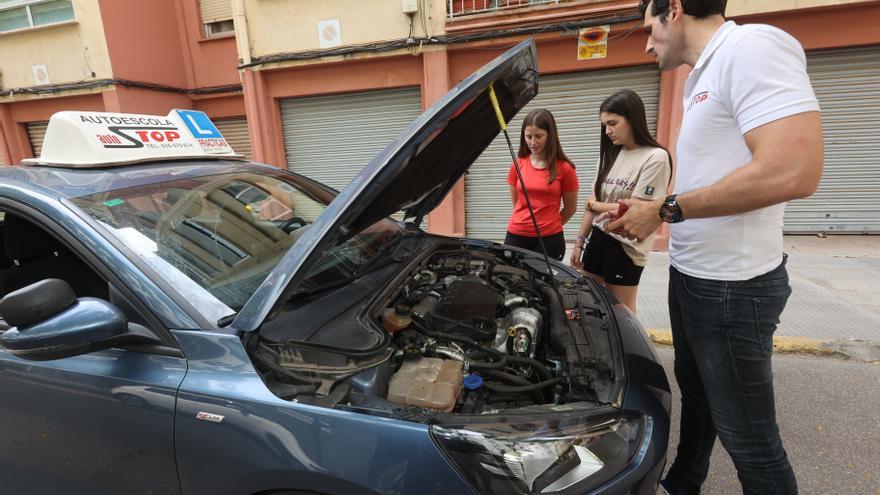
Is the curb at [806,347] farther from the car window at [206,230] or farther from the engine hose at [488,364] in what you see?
the car window at [206,230]

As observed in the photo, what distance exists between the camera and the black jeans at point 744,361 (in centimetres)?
142

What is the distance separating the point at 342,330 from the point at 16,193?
1284 millimetres

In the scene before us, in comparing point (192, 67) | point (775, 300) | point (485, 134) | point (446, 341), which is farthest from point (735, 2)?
point (192, 67)

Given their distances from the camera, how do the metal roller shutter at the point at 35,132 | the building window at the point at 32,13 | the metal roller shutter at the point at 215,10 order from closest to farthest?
the building window at the point at 32,13, the metal roller shutter at the point at 215,10, the metal roller shutter at the point at 35,132

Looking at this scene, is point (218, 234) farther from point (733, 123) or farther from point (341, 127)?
point (341, 127)

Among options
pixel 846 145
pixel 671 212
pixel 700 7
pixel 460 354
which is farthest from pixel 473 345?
pixel 846 145

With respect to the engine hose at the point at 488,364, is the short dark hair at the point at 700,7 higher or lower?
higher

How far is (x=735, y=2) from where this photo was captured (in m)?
5.34

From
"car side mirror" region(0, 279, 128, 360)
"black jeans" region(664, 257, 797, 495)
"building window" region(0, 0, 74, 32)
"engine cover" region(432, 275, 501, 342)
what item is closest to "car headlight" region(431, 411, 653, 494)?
"black jeans" region(664, 257, 797, 495)

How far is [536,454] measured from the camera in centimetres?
118

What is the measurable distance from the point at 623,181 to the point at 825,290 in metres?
3.37

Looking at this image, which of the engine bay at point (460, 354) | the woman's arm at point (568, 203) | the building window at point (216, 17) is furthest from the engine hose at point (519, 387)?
the building window at point (216, 17)

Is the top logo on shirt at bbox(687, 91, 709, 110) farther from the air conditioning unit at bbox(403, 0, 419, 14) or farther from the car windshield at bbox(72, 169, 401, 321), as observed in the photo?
the air conditioning unit at bbox(403, 0, 419, 14)

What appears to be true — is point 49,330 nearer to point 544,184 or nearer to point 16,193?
point 16,193
